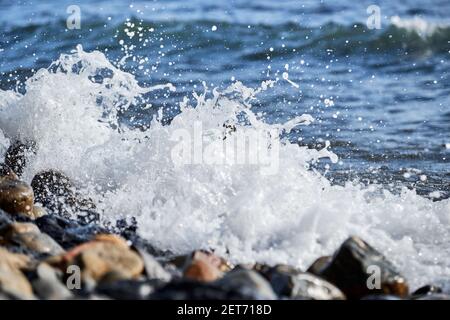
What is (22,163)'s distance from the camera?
23.5 feet

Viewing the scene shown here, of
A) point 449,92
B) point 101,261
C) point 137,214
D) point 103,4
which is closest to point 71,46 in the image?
point 103,4

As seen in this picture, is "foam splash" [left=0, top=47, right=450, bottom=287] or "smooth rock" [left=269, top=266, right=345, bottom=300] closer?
"smooth rock" [left=269, top=266, right=345, bottom=300]

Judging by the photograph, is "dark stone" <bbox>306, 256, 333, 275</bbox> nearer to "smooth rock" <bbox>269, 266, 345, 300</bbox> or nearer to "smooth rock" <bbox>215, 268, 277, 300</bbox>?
"smooth rock" <bbox>269, 266, 345, 300</bbox>

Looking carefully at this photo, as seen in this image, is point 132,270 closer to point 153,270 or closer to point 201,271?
point 153,270

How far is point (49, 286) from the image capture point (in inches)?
153

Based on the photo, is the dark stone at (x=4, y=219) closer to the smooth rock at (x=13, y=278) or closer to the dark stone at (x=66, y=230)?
the dark stone at (x=66, y=230)

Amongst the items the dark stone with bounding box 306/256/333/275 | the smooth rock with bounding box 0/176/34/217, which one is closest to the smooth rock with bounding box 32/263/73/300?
the dark stone with bounding box 306/256/333/275

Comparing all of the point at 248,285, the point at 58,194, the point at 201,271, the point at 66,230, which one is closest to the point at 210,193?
the point at 66,230

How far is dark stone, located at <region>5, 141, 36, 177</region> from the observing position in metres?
7.11

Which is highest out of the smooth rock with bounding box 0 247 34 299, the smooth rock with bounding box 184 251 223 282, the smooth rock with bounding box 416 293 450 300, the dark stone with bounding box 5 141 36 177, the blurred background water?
the blurred background water

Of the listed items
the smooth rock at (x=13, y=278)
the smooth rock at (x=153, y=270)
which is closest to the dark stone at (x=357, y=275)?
the smooth rock at (x=153, y=270)

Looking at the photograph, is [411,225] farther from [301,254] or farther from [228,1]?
[228,1]

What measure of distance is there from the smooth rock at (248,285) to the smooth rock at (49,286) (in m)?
0.69

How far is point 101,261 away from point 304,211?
2028mm
